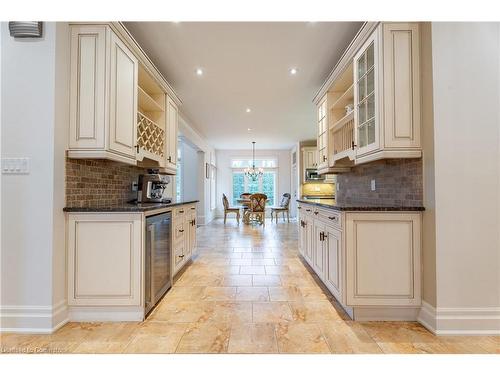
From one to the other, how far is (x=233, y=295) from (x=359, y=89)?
2310 millimetres

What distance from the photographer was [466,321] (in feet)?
5.78

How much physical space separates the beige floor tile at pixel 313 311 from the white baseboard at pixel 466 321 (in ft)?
2.18

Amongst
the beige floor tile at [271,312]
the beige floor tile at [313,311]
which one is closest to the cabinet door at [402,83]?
the beige floor tile at [313,311]

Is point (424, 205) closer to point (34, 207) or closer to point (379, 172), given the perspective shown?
point (379, 172)

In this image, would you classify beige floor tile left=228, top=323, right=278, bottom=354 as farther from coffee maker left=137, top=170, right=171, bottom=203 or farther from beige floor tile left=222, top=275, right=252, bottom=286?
coffee maker left=137, top=170, right=171, bottom=203

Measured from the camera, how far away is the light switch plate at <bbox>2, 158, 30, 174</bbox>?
1822mm

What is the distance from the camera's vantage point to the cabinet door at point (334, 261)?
2.07m

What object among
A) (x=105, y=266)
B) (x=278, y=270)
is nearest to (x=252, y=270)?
(x=278, y=270)

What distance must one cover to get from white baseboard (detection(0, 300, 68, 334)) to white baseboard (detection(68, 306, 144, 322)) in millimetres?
144

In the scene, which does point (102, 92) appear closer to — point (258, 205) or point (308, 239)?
point (308, 239)

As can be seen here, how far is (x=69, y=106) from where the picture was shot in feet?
6.46

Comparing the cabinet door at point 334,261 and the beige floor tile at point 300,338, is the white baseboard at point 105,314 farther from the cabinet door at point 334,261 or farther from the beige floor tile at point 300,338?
the cabinet door at point 334,261

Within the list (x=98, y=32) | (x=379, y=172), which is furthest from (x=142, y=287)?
(x=379, y=172)

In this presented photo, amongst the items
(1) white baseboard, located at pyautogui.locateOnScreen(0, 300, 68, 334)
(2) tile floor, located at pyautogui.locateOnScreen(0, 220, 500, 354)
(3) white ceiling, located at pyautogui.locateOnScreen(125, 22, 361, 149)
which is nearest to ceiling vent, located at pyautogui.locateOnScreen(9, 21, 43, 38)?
(3) white ceiling, located at pyautogui.locateOnScreen(125, 22, 361, 149)
